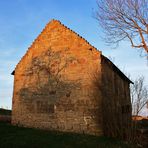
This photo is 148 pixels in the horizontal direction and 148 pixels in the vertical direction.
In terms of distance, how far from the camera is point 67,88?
603 inches

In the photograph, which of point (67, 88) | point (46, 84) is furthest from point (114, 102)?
point (46, 84)

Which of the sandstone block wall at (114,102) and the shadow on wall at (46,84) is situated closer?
the sandstone block wall at (114,102)

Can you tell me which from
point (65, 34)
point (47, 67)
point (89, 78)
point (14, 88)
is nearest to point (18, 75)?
point (14, 88)

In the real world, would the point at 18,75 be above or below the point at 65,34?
below

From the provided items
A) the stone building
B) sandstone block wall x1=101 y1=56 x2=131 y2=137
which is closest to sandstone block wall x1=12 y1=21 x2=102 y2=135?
the stone building

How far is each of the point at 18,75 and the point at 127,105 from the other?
8.95 meters

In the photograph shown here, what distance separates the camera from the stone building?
1401cm

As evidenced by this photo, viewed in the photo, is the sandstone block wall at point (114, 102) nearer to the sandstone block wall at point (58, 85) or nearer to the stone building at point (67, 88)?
the stone building at point (67, 88)

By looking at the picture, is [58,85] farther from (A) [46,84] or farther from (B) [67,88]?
(A) [46,84]

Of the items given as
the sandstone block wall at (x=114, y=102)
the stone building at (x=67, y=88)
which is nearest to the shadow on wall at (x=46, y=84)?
the stone building at (x=67, y=88)

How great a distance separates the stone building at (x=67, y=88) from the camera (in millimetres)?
14008

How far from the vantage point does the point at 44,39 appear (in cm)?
1745

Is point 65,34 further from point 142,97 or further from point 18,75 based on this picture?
point 142,97

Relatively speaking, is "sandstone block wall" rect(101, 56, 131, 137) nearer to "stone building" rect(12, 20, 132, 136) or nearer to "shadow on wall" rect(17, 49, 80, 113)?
"stone building" rect(12, 20, 132, 136)
